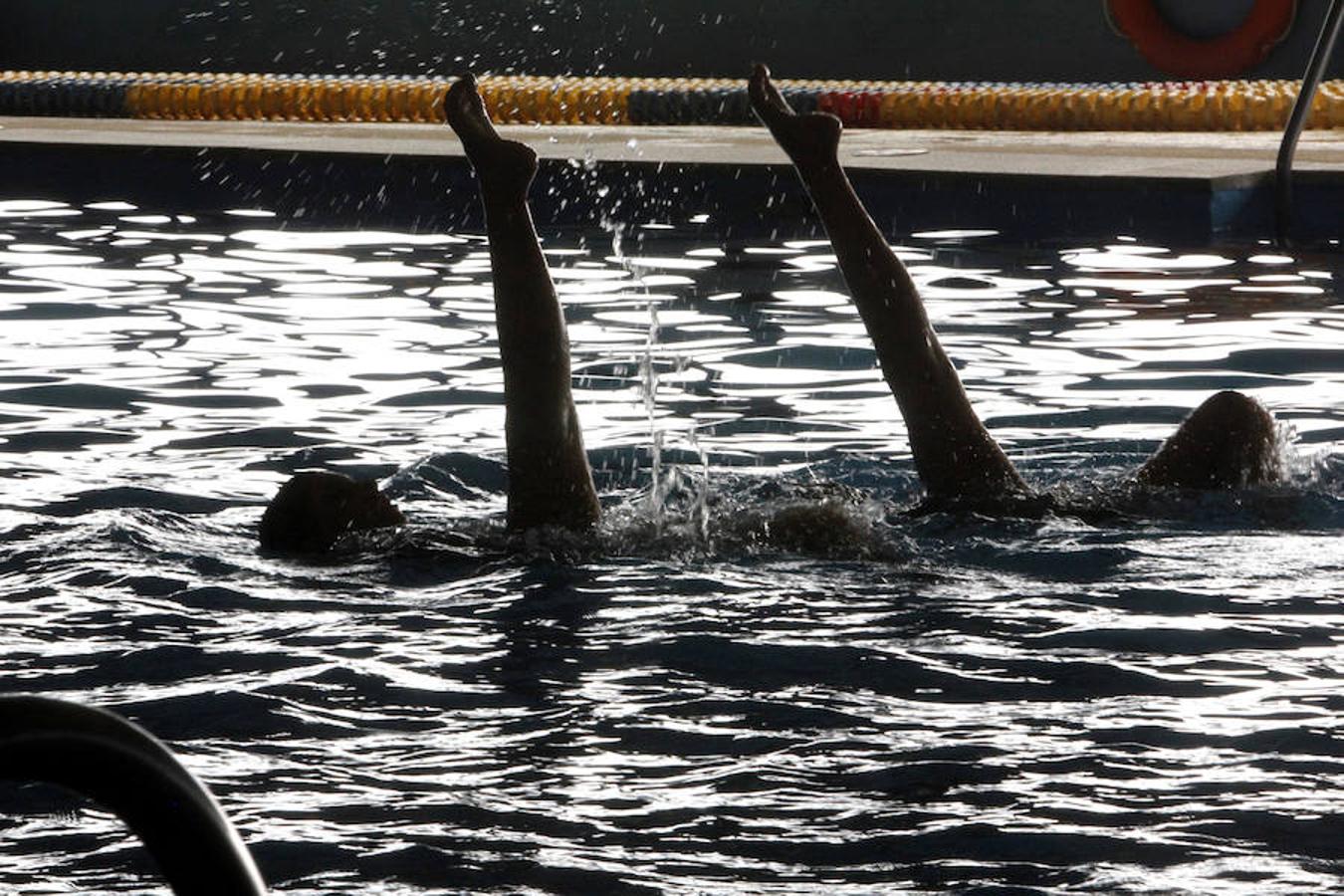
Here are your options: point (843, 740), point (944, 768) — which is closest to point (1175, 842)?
point (944, 768)

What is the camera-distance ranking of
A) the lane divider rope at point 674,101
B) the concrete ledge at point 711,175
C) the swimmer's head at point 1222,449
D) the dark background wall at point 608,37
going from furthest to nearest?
1. the dark background wall at point 608,37
2. the lane divider rope at point 674,101
3. the concrete ledge at point 711,175
4. the swimmer's head at point 1222,449

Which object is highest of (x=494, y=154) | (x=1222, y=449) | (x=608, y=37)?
(x=608, y=37)

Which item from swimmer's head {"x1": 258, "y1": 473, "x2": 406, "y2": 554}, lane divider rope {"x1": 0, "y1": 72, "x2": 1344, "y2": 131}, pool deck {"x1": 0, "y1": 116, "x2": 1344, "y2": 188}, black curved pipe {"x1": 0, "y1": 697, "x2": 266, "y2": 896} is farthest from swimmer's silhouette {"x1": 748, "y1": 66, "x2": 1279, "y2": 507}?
lane divider rope {"x1": 0, "y1": 72, "x2": 1344, "y2": 131}

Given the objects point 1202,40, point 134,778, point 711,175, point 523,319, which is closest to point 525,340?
point 523,319

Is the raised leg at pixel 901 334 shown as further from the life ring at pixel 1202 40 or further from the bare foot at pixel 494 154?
the life ring at pixel 1202 40

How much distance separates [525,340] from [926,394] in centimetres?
88

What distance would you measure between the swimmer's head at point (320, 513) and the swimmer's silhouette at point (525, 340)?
1.11 feet

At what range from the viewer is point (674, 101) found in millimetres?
14742

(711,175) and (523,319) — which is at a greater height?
(711,175)

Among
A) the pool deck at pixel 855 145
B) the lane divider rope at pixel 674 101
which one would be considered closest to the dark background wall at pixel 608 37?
the lane divider rope at pixel 674 101

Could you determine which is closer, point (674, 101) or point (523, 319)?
point (523, 319)

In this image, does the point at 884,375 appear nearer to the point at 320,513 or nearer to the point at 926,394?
the point at 926,394

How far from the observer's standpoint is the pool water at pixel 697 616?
2.91m

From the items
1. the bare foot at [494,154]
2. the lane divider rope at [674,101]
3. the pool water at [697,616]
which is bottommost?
the pool water at [697,616]
